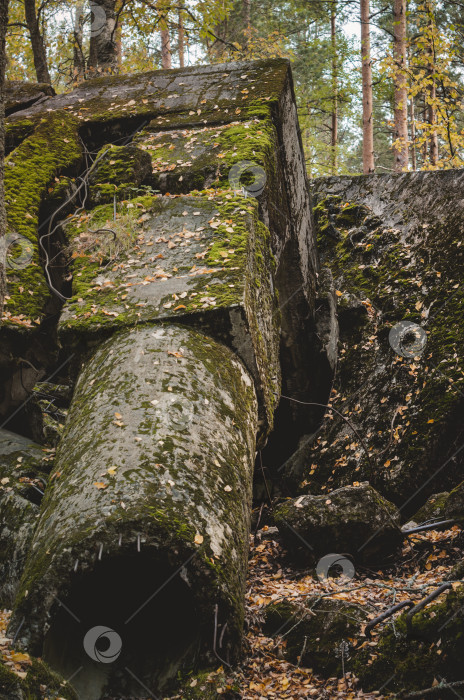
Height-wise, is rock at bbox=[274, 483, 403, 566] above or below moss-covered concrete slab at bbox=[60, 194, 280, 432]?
below

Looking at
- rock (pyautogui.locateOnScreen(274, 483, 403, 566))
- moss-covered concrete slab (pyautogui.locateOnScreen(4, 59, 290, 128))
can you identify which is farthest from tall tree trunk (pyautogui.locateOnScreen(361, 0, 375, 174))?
rock (pyautogui.locateOnScreen(274, 483, 403, 566))

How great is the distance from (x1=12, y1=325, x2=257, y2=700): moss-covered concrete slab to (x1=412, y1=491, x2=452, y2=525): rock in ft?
5.30

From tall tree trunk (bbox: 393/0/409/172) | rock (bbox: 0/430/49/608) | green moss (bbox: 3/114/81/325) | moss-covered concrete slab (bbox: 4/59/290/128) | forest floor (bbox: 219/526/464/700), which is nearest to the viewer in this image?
forest floor (bbox: 219/526/464/700)

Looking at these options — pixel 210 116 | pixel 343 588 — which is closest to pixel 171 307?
pixel 343 588

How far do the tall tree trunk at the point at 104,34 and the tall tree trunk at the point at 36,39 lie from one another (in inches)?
45.2

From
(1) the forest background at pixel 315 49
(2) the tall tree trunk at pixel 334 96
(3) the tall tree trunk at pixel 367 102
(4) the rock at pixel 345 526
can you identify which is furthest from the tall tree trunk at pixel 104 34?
(4) the rock at pixel 345 526

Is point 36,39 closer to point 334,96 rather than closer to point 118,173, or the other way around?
point 118,173

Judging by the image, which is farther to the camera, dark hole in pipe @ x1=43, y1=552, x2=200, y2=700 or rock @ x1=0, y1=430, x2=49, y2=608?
rock @ x1=0, y1=430, x2=49, y2=608

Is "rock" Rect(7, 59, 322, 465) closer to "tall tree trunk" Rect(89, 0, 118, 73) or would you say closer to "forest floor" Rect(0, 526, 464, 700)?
"forest floor" Rect(0, 526, 464, 700)

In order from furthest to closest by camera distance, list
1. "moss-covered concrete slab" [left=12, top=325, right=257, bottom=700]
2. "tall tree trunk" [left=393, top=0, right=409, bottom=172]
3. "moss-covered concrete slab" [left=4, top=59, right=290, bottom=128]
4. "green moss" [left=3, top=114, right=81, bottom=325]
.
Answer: "tall tree trunk" [left=393, top=0, right=409, bottom=172], "moss-covered concrete slab" [left=4, top=59, right=290, bottom=128], "green moss" [left=3, top=114, right=81, bottom=325], "moss-covered concrete slab" [left=12, top=325, right=257, bottom=700]

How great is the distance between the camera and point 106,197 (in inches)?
204

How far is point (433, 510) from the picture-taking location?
414 centimetres

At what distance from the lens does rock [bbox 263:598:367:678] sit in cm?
283

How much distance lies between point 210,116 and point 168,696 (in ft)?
17.1
